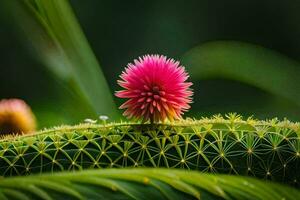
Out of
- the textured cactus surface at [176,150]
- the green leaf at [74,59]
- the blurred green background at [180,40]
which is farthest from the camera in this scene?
the blurred green background at [180,40]

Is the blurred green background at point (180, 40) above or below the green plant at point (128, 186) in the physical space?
above

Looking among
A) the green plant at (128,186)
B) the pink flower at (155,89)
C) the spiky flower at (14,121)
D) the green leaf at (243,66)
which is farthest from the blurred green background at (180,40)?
the green plant at (128,186)

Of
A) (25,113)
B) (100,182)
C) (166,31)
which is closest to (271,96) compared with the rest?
(166,31)

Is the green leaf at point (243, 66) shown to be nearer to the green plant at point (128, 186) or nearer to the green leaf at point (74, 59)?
the green leaf at point (74, 59)

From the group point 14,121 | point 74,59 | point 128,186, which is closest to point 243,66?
point 74,59

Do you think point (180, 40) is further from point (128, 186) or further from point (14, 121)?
point (128, 186)

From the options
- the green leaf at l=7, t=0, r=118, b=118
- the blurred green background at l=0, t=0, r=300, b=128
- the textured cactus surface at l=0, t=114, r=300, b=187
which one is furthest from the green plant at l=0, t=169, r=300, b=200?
the blurred green background at l=0, t=0, r=300, b=128
